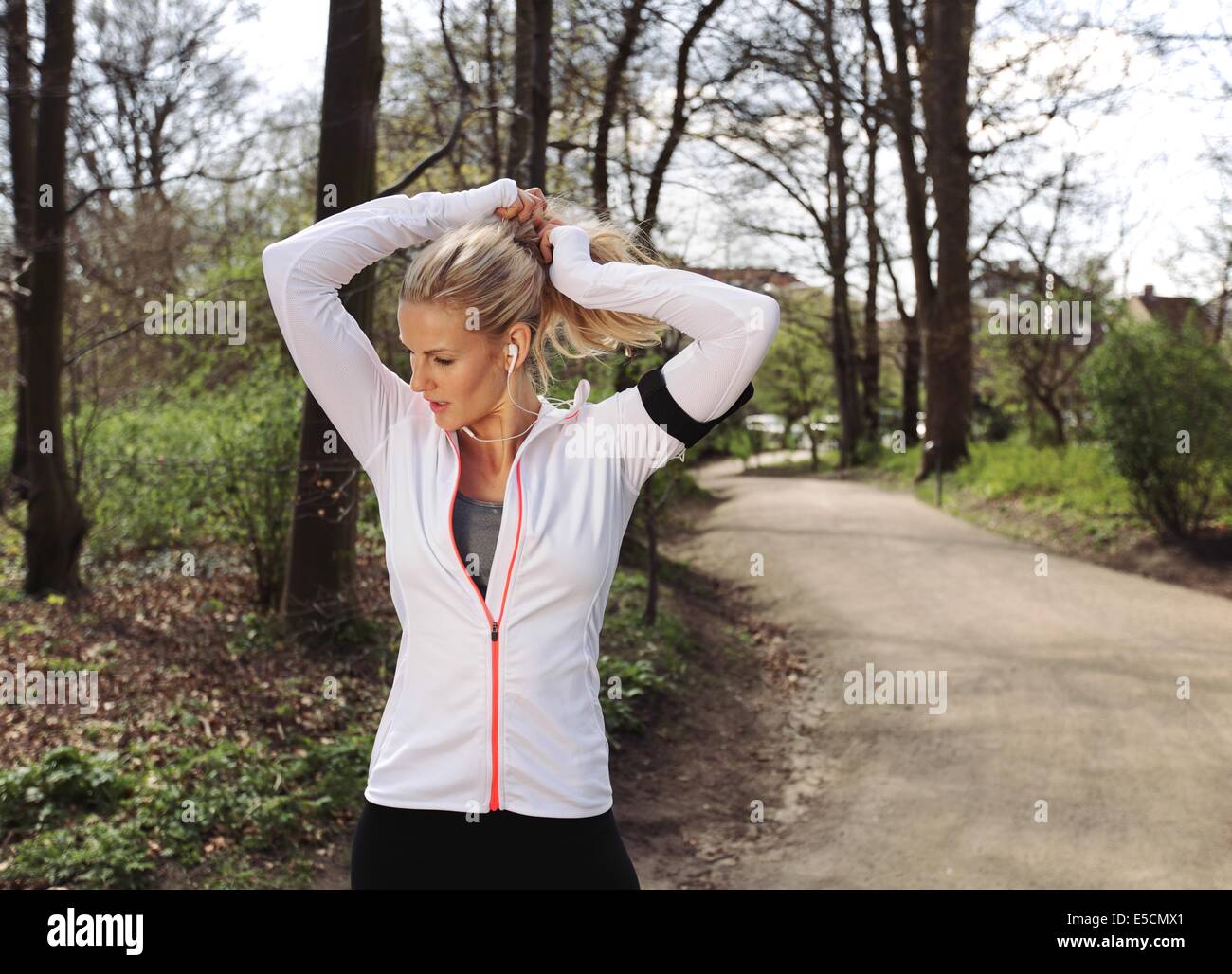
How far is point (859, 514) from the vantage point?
1800 centimetres

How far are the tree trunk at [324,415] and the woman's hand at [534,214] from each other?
5.66 meters

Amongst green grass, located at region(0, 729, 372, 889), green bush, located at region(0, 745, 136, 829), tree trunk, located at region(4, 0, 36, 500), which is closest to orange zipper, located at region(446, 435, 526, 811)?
green grass, located at region(0, 729, 372, 889)

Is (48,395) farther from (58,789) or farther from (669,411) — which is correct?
(669,411)

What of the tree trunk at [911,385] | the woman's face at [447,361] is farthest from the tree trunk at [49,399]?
the tree trunk at [911,385]

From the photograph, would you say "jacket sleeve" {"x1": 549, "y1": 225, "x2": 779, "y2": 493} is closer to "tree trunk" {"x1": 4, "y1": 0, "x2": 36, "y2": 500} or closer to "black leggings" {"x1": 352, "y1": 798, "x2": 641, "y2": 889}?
"black leggings" {"x1": 352, "y1": 798, "x2": 641, "y2": 889}

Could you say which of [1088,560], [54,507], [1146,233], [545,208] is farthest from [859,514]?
[545,208]

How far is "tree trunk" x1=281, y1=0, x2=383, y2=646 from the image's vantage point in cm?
814

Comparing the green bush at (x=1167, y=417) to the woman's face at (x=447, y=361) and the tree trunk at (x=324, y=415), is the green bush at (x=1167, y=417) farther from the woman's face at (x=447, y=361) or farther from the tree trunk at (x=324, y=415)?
the woman's face at (x=447, y=361)

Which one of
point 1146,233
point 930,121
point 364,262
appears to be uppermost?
point 930,121

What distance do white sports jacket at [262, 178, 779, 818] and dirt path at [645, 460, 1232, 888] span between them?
434 centimetres

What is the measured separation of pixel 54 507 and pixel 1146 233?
61.3ft

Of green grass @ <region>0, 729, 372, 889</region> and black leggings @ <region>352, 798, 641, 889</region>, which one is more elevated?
black leggings @ <region>352, 798, 641, 889</region>

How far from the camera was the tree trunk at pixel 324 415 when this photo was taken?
26.7 feet
